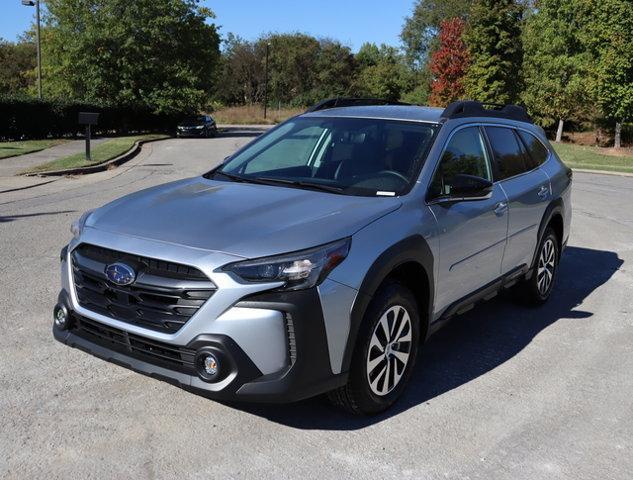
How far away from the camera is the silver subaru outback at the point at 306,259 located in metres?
3.09

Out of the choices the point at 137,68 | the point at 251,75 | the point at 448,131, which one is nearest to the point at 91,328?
the point at 448,131

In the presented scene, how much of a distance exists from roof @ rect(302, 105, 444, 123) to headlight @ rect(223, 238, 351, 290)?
5.97 ft

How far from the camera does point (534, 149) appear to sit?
19.5 feet

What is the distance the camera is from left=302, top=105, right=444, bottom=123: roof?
4637mm

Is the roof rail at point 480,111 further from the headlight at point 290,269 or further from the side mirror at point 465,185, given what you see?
the headlight at point 290,269

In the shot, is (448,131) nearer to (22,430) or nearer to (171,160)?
(22,430)

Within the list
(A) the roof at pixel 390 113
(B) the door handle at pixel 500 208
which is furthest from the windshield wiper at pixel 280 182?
(B) the door handle at pixel 500 208

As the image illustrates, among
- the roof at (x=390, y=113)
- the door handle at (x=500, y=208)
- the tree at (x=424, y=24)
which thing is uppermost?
the tree at (x=424, y=24)

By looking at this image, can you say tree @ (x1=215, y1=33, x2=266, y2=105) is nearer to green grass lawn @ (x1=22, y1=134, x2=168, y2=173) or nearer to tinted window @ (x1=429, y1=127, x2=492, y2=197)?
green grass lawn @ (x1=22, y1=134, x2=168, y2=173)

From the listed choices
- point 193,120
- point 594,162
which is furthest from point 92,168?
point 594,162

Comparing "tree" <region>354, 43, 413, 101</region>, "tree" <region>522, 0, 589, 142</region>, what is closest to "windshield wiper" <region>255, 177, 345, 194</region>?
"tree" <region>522, 0, 589, 142</region>

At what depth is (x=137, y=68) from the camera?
36.8 metres

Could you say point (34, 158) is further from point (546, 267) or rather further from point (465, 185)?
point (465, 185)

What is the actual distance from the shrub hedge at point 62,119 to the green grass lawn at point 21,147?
111 centimetres
